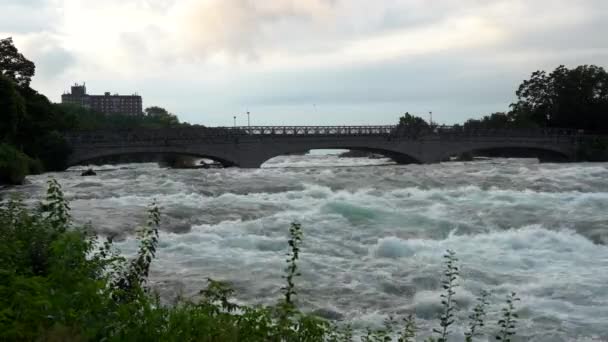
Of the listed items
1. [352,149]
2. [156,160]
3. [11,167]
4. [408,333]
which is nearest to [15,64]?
[11,167]

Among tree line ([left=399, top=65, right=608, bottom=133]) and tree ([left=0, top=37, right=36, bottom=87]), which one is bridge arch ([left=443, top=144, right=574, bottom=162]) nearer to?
tree line ([left=399, top=65, right=608, bottom=133])

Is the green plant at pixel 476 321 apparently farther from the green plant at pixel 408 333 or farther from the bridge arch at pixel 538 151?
the bridge arch at pixel 538 151

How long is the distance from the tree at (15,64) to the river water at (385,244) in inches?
1190

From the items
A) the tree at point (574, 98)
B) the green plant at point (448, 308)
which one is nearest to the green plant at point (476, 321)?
the green plant at point (448, 308)

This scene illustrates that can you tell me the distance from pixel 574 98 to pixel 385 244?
293 feet

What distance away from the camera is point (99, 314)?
276 inches

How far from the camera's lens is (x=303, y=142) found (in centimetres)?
7388

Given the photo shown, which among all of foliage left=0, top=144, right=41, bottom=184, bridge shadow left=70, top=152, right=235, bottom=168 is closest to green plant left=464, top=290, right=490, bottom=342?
foliage left=0, top=144, right=41, bottom=184

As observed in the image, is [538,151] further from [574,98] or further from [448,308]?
[448,308]

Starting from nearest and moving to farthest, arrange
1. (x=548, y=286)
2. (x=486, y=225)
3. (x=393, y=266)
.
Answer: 1. (x=548, y=286)
2. (x=393, y=266)
3. (x=486, y=225)

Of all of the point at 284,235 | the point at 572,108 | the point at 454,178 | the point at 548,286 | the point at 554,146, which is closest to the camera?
the point at 548,286

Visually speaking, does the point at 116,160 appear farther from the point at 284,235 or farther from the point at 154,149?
the point at 284,235

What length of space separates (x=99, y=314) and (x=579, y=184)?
37382mm

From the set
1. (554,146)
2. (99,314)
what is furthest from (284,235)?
(554,146)
